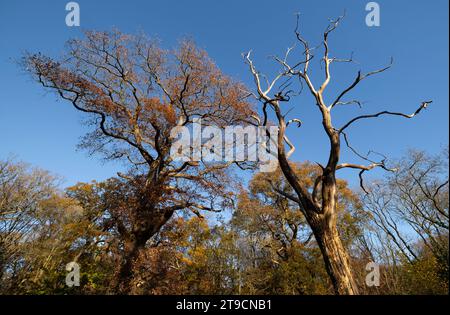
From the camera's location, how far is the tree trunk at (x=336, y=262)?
14.8ft

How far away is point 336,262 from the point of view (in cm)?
471

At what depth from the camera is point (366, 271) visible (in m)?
19.7

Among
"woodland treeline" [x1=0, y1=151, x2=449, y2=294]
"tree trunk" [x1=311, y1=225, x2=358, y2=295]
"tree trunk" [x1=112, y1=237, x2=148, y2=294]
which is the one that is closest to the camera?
"tree trunk" [x1=311, y1=225, x2=358, y2=295]

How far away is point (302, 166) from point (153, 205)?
45.2ft

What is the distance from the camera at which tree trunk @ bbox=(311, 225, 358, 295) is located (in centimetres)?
450

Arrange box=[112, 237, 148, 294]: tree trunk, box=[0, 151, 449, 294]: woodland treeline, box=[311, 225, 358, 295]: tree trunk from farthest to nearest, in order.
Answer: box=[0, 151, 449, 294]: woodland treeline
box=[112, 237, 148, 294]: tree trunk
box=[311, 225, 358, 295]: tree trunk

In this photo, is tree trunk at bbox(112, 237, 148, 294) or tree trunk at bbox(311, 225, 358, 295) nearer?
tree trunk at bbox(311, 225, 358, 295)

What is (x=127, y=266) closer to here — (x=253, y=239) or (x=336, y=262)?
(x=336, y=262)

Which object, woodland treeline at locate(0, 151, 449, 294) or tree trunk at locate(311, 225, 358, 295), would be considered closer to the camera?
tree trunk at locate(311, 225, 358, 295)

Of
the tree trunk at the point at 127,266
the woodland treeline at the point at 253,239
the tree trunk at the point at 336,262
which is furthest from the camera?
the woodland treeline at the point at 253,239

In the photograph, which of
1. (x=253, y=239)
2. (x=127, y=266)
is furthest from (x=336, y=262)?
(x=253, y=239)

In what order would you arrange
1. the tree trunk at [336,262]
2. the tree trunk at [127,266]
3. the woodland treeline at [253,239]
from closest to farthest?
the tree trunk at [336,262]
the tree trunk at [127,266]
the woodland treeline at [253,239]
